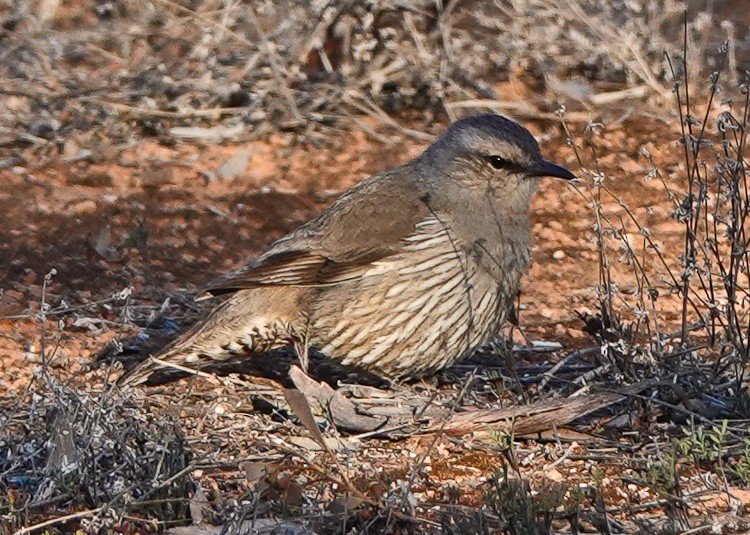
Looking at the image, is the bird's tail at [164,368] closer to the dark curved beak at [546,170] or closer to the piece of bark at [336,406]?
the piece of bark at [336,406]

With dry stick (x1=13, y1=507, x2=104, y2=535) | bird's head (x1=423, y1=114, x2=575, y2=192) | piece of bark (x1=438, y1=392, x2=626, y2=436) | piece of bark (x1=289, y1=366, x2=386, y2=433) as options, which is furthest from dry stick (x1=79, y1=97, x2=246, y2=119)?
dry stick (x1=13, y1=507, x2=104, y2=535)

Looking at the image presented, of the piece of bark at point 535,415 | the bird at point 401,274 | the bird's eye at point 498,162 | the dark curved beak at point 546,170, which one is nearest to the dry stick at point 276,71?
the bird at point 401,274

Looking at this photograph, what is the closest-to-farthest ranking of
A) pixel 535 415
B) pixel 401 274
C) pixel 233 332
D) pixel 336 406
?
1. pixel 535 415
2. pixel 336 406
3. pixel 401 274
4. pixel 233 332

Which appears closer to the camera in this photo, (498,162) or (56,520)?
(56,520)

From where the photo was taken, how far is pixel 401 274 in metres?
6.61

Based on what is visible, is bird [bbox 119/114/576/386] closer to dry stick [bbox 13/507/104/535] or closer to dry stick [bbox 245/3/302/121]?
dry stick [bbox 13/507/104/535]

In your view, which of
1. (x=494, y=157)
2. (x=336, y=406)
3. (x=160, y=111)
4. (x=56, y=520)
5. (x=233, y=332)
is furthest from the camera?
(x=160, y=111)

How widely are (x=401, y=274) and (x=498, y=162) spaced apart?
802 millimetres

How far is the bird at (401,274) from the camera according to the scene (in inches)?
257

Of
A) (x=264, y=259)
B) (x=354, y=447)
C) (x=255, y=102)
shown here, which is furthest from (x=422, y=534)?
(x=255, y=102)

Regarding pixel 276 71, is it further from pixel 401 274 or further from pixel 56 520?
pixel 56 520

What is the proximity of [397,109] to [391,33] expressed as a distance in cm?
64

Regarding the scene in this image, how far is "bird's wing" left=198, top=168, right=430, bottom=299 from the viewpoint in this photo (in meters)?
6.71

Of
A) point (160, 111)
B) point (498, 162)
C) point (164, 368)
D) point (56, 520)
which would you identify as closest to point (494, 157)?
point (498, 162)
